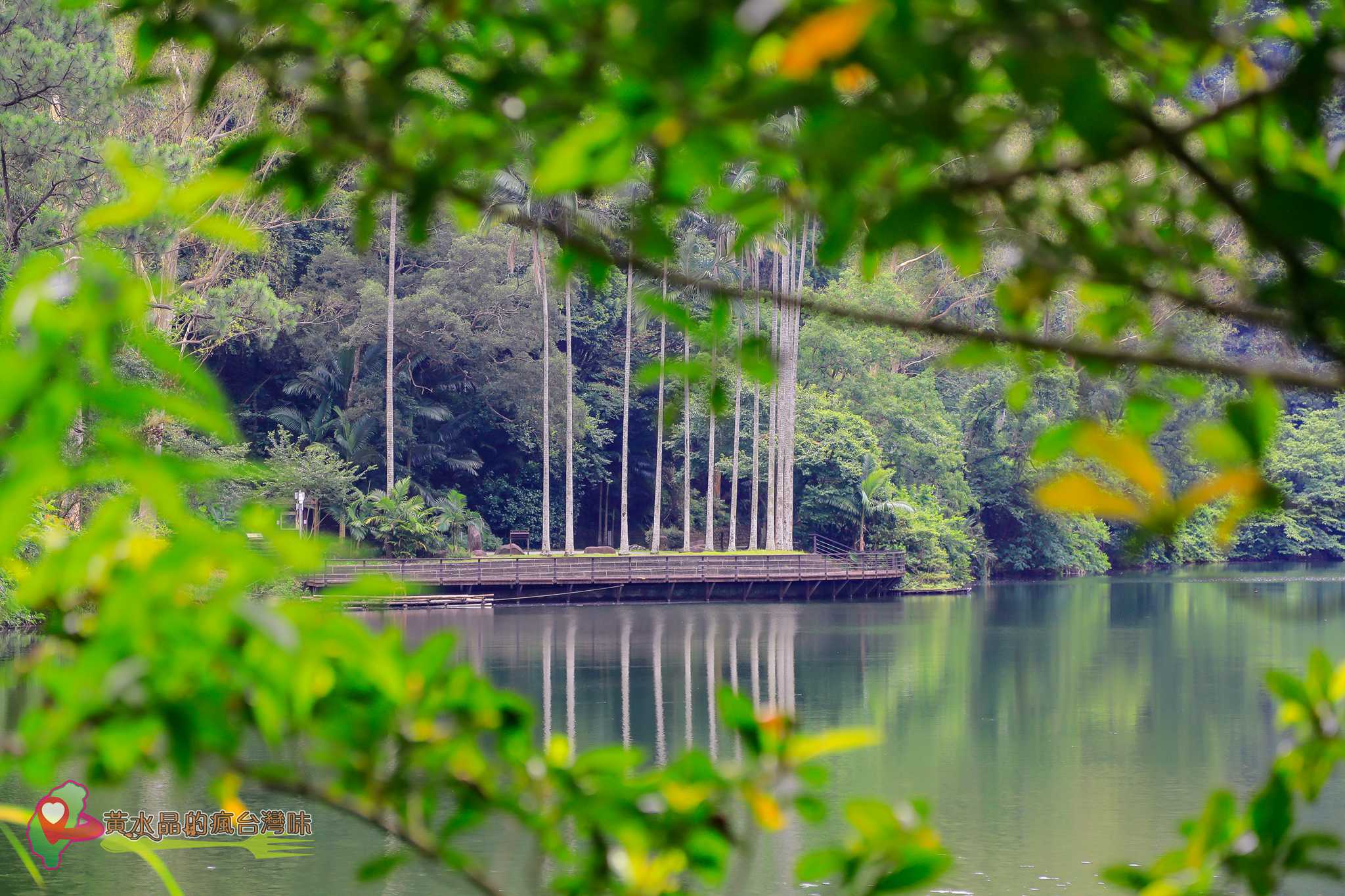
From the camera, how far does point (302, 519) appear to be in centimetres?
2538

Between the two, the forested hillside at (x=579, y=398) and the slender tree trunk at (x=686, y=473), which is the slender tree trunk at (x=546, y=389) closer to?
the forested hillside at (x=579, y=398)

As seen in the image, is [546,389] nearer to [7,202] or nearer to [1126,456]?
[7,202]

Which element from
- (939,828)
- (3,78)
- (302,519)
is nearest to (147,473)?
(939,828)

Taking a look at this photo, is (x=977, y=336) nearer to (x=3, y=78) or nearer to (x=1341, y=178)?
(x=1341, y=178)

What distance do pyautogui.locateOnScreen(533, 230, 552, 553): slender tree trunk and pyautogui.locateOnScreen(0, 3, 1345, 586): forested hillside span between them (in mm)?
146

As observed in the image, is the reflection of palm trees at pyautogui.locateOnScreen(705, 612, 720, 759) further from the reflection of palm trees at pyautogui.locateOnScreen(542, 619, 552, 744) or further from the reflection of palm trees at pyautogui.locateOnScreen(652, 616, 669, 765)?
the reflection of palm trees at pyautogui.locateOnScreen(542, 619, 552, 744)

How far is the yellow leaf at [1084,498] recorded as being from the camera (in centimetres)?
73

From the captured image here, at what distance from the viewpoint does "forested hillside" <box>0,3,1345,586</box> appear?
23297 mm

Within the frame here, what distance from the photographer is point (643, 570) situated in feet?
91.5

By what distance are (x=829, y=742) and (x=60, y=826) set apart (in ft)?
27.3

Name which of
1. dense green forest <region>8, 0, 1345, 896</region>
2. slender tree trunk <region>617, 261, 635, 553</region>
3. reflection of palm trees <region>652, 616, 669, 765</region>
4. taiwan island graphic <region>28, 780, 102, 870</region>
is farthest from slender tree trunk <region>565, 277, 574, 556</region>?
dense green forest <region>8, 0, 1345, 896</region>

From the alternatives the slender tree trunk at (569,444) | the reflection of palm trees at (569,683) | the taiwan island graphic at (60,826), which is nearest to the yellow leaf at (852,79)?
the taiwan island graphic at (60,826)

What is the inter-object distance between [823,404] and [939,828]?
2472 cm

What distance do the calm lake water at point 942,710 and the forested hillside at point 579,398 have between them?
318 cm
